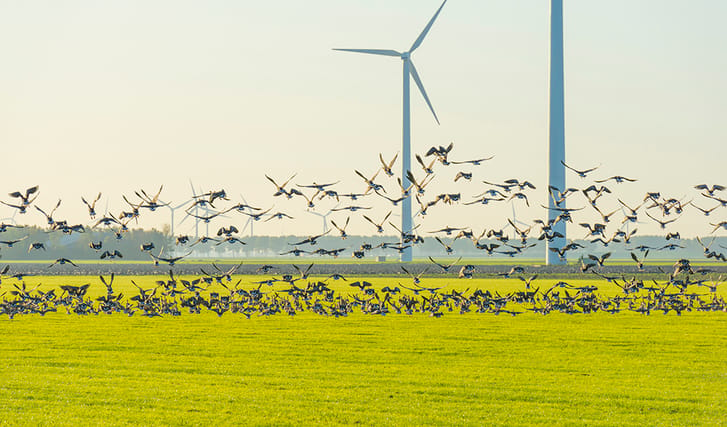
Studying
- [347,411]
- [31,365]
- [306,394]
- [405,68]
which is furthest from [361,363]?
[405,68]

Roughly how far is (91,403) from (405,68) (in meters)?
95.4

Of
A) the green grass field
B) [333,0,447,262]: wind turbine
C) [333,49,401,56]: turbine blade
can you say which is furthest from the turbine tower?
the green grass field

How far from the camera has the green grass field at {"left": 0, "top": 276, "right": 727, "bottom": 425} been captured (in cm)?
1569

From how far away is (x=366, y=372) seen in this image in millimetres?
20281

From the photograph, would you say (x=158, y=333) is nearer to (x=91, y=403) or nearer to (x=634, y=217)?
(x=91, y=403)

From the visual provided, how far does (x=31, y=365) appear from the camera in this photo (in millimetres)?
21422

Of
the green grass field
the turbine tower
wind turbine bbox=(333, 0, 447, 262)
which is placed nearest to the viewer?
the green grass field

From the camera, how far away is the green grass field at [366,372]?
15.7 metres

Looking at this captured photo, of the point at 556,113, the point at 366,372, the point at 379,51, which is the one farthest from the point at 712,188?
the point at 379,51

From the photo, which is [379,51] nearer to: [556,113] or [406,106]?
[406,106]

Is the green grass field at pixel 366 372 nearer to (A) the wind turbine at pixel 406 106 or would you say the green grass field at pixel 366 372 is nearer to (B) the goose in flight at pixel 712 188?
(B) the goose in flight at pixel 712 188

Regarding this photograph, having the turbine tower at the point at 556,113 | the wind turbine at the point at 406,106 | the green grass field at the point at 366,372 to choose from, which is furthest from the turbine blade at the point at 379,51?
the green grass field at the point at 366,372

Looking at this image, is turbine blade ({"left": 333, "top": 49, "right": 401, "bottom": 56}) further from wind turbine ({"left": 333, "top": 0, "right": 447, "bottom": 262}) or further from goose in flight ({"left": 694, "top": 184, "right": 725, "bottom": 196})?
goose in flight ({"left": 694, "top": 184, "right": 725, "bottom": 196})

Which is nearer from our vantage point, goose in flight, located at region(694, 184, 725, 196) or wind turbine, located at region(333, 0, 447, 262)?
goose in flight, located at region(694, 184, 725, 196)
